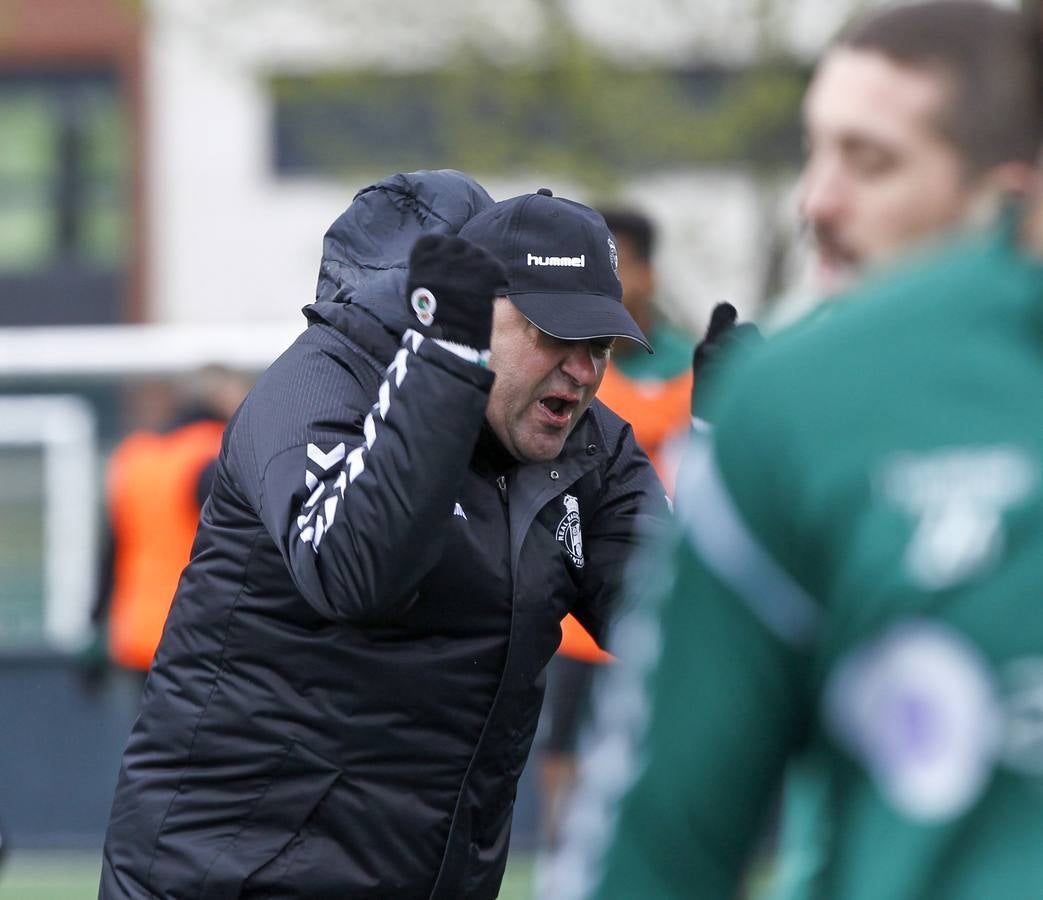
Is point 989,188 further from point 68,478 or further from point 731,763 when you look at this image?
point 68,478

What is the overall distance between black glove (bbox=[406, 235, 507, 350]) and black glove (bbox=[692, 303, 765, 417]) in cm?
58

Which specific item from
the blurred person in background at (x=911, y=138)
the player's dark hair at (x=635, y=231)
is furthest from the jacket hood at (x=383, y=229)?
the player's dark hair at (x=635, y=231)

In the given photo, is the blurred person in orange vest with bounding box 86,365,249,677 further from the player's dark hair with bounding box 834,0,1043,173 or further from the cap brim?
the player's dark hair with bounding box 834,0,1043,173

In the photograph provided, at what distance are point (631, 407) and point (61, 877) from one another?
130 inches

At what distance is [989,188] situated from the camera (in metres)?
1.62

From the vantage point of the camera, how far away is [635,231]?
703 centimetres

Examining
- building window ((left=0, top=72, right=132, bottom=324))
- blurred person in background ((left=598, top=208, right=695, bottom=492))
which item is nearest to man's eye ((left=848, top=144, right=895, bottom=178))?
blurred person in background ((left=598, top=208, right=695, bottom=492))

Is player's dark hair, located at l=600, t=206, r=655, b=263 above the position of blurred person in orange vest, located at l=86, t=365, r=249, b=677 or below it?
above

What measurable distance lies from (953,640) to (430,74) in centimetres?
1357

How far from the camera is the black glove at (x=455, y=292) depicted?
2836 millimetres

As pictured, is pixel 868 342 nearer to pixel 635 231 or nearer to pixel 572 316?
pixel 572 316

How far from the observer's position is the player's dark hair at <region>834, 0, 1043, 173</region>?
5.26ft

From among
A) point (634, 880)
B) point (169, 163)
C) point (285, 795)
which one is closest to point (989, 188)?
point (634, 880)

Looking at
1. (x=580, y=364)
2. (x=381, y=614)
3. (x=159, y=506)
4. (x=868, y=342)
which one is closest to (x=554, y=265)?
(x=580, y=364)
